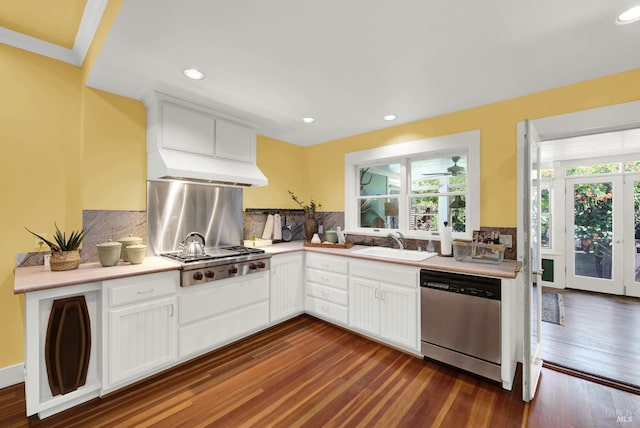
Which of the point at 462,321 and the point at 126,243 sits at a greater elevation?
the point at 126,243

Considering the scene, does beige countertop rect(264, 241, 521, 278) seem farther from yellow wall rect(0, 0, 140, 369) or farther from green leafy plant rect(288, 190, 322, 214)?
yellow wall rect(0, 0, 140, 369)

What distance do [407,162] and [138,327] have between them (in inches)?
126

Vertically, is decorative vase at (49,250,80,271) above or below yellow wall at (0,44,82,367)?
below

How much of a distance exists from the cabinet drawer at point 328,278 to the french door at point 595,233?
→ 14.4 feet

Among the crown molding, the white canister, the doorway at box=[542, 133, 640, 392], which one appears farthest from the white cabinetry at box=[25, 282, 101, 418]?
the doorway at box=[542, 133, 640, 392]

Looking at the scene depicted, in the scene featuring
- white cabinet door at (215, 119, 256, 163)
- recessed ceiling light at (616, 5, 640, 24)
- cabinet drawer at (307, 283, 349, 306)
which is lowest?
cabinet drawer at (307, 283, 349, 306)

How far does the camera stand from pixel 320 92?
7.96 feet

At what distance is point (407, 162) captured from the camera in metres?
3.37

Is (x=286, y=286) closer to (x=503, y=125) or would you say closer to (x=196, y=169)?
(x=196, y=169)

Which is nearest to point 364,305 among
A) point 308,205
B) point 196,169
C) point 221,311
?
point 221,311

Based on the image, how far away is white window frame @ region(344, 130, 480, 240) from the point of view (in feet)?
8.93

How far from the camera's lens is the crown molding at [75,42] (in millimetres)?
1779

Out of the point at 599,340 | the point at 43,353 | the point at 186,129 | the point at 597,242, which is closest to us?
the point at 43,353

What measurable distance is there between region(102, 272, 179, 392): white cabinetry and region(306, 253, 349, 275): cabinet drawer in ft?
5.03
